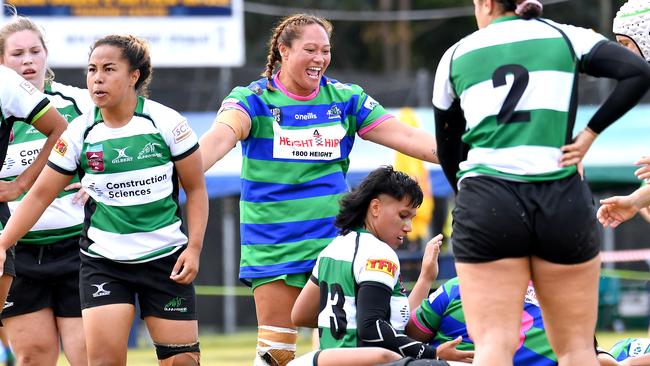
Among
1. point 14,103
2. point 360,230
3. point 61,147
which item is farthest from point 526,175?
point 14,103

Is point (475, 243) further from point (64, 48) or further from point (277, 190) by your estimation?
point (64, 48)

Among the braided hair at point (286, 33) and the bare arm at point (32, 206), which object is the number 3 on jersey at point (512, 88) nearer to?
the braided hair at point (286, 33)

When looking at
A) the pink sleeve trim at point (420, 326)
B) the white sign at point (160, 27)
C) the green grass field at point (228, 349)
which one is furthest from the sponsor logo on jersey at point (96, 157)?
the white sign at point (160, 27)

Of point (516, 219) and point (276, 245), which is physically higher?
point (516, 219)

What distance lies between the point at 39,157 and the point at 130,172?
26.4 inches

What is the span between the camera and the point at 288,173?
20.5ft

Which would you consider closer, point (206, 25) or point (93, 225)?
point (93, 225)

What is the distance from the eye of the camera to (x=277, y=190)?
6258 millimetres

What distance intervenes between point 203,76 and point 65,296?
16.8 m

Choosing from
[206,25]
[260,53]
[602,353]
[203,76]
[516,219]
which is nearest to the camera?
[516,219]

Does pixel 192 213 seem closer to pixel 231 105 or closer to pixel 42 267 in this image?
pixel 231 105

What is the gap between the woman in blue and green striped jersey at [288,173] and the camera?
625 cm

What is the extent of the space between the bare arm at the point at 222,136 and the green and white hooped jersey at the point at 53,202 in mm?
790

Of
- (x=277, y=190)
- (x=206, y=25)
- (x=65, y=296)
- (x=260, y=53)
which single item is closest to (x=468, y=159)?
(x=277, y=190)
